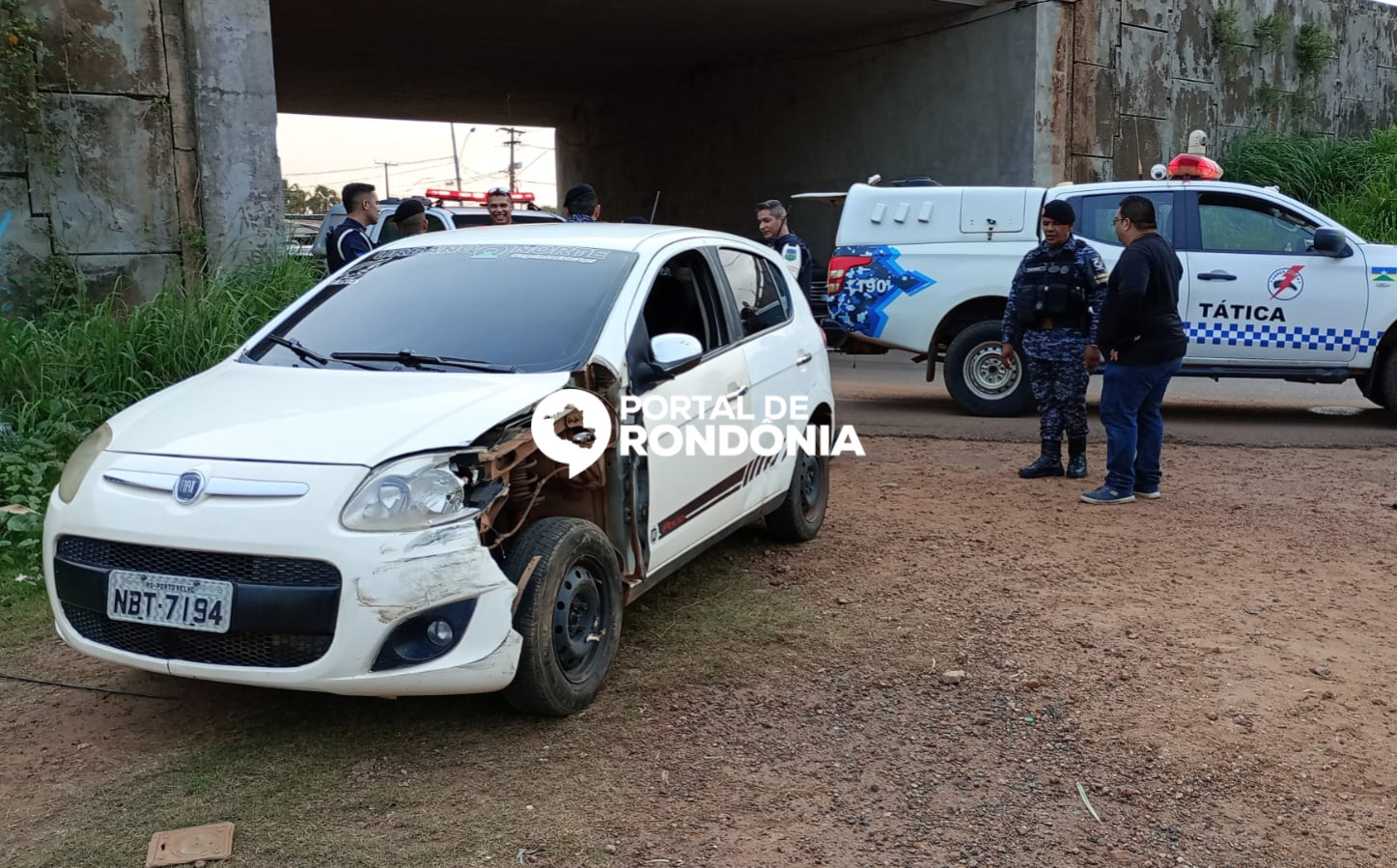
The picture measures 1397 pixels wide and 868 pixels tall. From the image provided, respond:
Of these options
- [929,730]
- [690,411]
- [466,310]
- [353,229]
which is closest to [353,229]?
[353,229]

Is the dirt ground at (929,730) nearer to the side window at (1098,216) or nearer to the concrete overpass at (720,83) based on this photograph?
the side window at (1098,216)

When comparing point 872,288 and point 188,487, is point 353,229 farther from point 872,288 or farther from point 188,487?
point 872,288

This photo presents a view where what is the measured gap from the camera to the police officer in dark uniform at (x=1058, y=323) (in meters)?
7.04

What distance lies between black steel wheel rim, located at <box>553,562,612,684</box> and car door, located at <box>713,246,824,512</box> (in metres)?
1.28

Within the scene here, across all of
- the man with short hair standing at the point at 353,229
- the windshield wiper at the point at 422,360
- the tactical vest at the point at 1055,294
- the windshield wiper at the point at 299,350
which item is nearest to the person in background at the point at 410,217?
the man with short hair standing at the point at 353,229

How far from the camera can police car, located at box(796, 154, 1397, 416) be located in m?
9.08

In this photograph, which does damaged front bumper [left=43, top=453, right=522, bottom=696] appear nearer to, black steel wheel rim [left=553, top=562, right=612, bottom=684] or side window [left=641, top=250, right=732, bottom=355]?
black steel wheel rim [left=553, top=562, right=612, bottom=684]

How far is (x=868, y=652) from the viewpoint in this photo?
4.43 metres

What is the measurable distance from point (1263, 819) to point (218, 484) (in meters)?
3.07

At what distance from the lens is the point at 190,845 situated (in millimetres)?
3012

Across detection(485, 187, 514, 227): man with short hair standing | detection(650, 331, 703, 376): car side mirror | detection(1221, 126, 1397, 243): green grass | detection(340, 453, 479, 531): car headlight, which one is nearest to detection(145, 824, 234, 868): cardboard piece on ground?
detection(340, 453, 479, 531): car headlight

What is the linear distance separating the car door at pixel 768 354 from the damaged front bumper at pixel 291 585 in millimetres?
1924

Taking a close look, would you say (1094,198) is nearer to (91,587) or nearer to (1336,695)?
(1336,695)

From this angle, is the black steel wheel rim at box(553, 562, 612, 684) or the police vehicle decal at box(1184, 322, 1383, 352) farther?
the police vehicle decal at box(1184, 322, 1383, 352)
